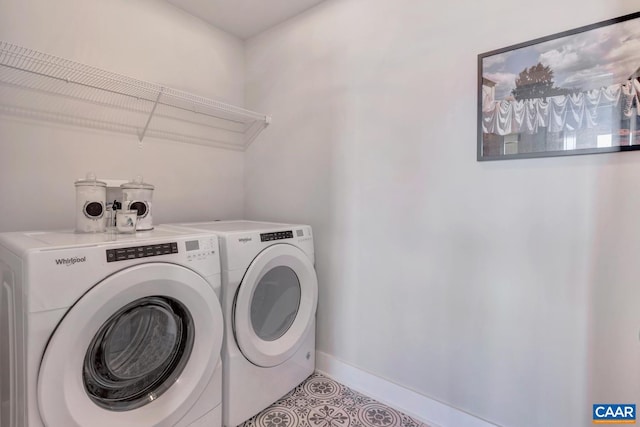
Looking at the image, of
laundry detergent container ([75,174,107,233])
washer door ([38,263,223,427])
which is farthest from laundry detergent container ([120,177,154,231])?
washer door ([38,263,223,427])

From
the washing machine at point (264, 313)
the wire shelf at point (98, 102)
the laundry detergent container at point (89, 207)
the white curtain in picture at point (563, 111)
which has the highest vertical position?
the wire shelf at point (98, 102)

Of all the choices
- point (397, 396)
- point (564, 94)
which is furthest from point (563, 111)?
point (397, 396)

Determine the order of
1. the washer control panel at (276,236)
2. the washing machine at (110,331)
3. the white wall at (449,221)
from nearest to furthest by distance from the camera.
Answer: the washing machine at (110,331) < the white wall at (449,221) < the washer control panel at (276,236)

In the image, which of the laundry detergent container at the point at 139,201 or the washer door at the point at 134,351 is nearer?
the washer door at the point at 134,351

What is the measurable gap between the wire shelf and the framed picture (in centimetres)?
145

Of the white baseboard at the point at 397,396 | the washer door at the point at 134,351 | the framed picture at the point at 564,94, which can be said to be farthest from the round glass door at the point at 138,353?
the framed picture at the point at 564,94

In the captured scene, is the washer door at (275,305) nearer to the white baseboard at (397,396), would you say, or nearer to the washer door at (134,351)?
the washer door at (134,351)

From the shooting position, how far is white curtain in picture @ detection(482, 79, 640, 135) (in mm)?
1053

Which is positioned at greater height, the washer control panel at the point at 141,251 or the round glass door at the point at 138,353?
the washer control panel at the point at 141,251

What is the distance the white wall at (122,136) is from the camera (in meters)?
1.41

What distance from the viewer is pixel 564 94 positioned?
115 centimetres

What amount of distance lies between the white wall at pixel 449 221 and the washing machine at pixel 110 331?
2.73ft

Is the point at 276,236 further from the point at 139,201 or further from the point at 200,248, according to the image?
the point at 139,201

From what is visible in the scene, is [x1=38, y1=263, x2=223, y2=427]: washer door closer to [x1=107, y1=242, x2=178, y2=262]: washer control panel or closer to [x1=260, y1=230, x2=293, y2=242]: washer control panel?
[x1=107, y1=242, x2=178, y2=262]: washer control panel
